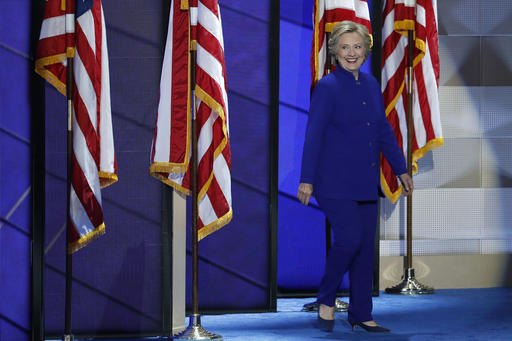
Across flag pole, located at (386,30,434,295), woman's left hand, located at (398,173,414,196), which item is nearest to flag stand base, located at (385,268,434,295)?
flag pole, located at (386,30,434,295)

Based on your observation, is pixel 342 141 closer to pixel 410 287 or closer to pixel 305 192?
pixel 305 192

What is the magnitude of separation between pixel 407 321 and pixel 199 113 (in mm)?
1793

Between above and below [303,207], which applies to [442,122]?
above

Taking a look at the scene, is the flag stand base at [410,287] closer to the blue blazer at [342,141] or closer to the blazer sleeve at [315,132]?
the blue blazer at [342,141]

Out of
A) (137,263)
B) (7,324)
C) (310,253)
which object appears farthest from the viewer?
(310,253)

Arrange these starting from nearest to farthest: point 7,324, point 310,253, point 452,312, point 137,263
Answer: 1. point 7,324
2. point 137,263
3. point 452,312
4. point 310,253

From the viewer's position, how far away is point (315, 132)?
442 centimetres

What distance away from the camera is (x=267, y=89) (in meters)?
5.58

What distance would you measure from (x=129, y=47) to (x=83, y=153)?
2.27ft

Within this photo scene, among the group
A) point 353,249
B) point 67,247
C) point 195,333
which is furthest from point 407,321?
point 67,247

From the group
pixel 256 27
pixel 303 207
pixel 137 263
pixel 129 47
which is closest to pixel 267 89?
pixel 256 27

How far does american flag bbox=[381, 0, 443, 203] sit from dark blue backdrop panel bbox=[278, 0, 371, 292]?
0.60 meters

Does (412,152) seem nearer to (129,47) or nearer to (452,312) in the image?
(452,312)

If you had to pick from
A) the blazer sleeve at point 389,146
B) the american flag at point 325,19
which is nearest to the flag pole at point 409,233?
the american flag at point 325,19
